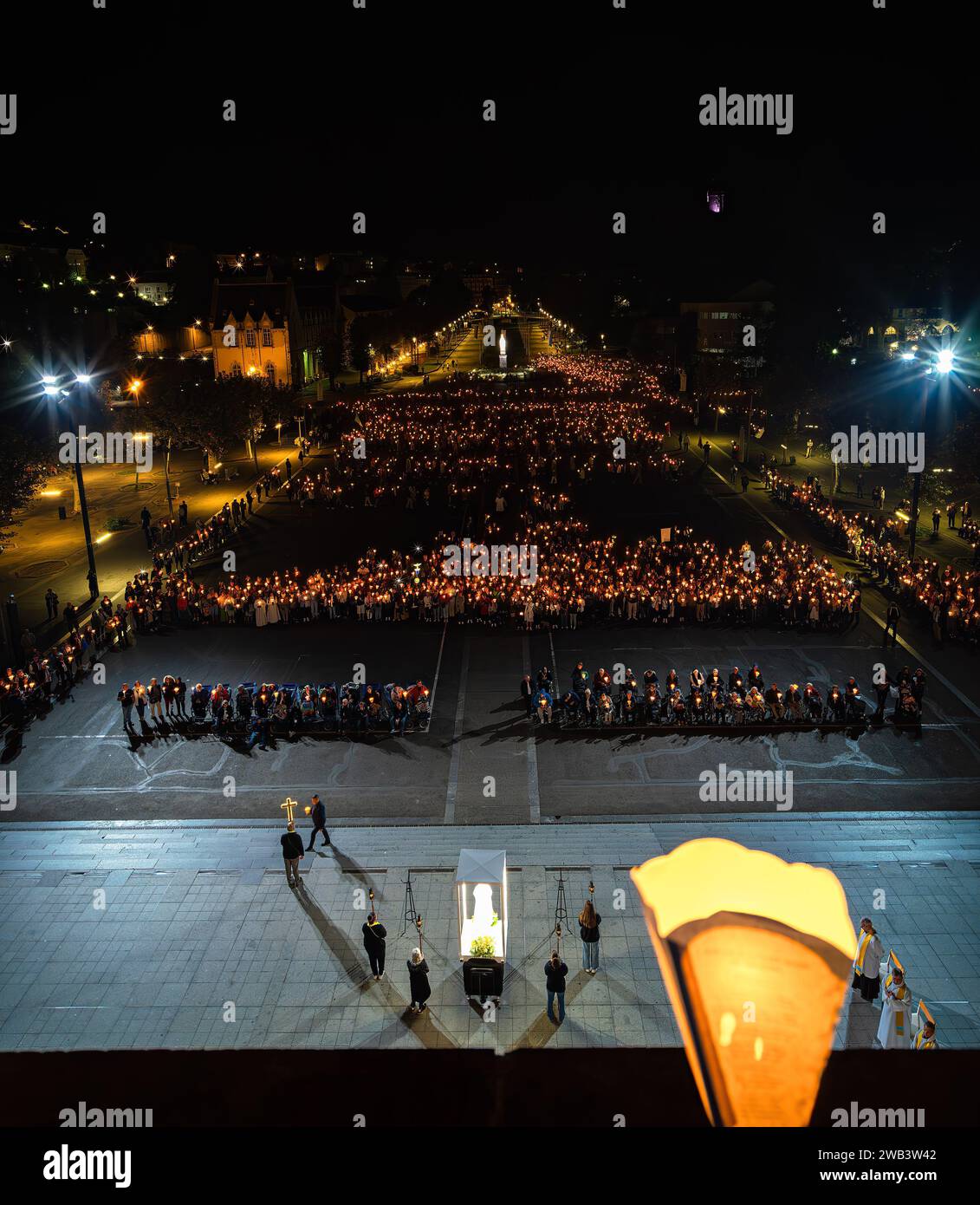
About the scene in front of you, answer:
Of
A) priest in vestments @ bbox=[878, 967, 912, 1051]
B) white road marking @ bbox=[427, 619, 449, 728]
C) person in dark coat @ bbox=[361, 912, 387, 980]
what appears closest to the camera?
priest in vestments @ bbox=[878, 967, 912, 1051]

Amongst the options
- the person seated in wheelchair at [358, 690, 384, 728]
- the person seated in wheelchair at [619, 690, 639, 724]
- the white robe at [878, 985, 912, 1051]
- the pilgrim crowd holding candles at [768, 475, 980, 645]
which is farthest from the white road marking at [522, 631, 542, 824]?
the pilgrim crowd holding candles at [768, 475, 980, 645]

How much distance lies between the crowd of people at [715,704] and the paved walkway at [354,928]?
407 centimetres

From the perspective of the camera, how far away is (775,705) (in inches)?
762

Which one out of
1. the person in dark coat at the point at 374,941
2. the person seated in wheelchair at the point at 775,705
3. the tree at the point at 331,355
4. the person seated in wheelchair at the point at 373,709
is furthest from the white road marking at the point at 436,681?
the tree at the point at 331,355

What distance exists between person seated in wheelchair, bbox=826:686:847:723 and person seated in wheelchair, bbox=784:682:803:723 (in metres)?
0.65

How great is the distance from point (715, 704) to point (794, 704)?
175 centimetres

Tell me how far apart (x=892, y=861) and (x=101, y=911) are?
12.6m

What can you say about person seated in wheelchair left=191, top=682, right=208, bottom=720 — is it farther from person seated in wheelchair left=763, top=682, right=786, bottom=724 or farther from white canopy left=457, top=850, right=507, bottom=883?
person seated in wheelchair left=763, top=682, right=786, bottom=724

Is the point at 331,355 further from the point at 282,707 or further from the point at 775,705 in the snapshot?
the point at 775,705

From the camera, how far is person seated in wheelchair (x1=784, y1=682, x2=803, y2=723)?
19.2 meters

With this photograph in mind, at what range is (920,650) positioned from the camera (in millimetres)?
23406

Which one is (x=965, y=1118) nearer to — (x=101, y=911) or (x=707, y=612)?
(x=101, y=911)

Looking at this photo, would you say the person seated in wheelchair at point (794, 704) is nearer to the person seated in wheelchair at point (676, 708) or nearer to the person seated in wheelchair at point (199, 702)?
the person seated in wheelchair at point (676, 708)

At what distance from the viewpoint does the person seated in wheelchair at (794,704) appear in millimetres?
19234
